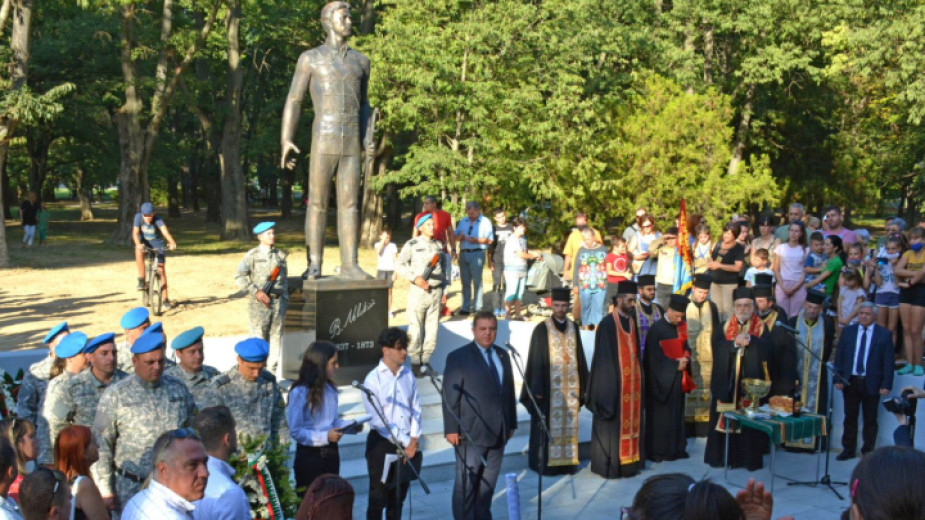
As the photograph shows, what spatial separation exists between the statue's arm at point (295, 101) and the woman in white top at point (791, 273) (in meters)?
7.07

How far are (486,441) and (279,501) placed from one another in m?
2.39

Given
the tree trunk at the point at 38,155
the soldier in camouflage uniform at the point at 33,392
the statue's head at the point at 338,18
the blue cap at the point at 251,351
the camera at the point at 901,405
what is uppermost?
the statue's head at the point at 338,18

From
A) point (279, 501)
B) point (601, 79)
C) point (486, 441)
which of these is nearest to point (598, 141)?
point (601, 79)

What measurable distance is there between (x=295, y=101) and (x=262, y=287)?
6.94 feet

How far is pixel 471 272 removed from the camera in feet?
52.1

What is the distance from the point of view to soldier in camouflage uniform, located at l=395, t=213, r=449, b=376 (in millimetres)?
11578

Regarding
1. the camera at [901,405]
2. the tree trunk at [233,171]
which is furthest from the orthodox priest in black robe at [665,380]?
the tree trunk at [233,171]

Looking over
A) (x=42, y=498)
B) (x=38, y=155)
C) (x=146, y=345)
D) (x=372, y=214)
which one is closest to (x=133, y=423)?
(x=146, y=345)

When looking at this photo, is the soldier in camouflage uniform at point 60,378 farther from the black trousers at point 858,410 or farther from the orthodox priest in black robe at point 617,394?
the black trousers at point 858,410

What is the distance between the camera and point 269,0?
31484 mm

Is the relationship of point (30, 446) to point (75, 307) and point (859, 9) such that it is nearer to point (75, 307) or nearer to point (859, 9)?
point (75, 307)

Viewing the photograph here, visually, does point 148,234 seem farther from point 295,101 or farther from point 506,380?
point 506,380

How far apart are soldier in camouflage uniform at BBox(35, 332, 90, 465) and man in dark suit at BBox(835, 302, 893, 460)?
7.69 m
